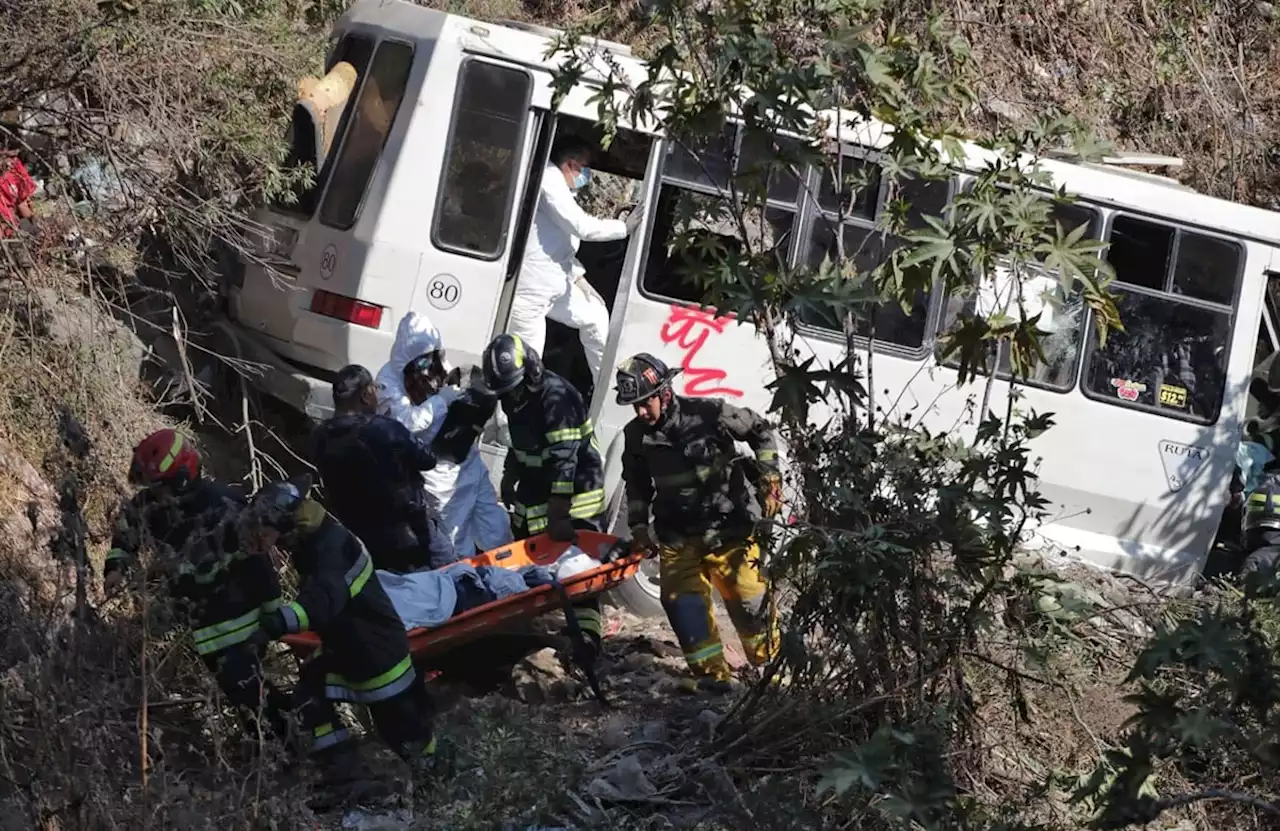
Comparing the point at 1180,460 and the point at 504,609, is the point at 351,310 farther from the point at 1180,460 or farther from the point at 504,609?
the point at 1180,460

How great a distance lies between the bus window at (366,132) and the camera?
7.55 m

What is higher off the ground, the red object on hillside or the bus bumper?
the red object on hillside

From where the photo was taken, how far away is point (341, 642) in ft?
18.7

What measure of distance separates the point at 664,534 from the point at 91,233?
12.1ft

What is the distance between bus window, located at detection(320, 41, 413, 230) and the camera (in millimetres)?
7551

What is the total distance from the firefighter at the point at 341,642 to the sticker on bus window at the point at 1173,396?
4420mm

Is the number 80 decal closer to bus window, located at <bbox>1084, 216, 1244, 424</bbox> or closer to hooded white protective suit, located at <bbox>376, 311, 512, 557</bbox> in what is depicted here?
hooded white protective suit, located at <bbox>376, 311, 512, 557</bbox>

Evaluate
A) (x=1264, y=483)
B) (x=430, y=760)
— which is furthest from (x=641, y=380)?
(x=1264, y=483)

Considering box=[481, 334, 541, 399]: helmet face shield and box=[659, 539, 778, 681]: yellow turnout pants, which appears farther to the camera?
box=[481, 334, 541, 399]: helmet face shield

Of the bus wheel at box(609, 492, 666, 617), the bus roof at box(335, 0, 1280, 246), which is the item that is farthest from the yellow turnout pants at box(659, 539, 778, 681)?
the bus roof at box(335, 0, 1280, 246)

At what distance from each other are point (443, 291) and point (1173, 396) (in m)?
3.98

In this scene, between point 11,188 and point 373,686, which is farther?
point 11,188

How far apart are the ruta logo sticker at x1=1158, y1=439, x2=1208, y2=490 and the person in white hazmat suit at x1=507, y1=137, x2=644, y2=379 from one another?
3.12 metres

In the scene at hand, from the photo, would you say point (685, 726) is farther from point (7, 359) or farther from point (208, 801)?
point (7, 359)
